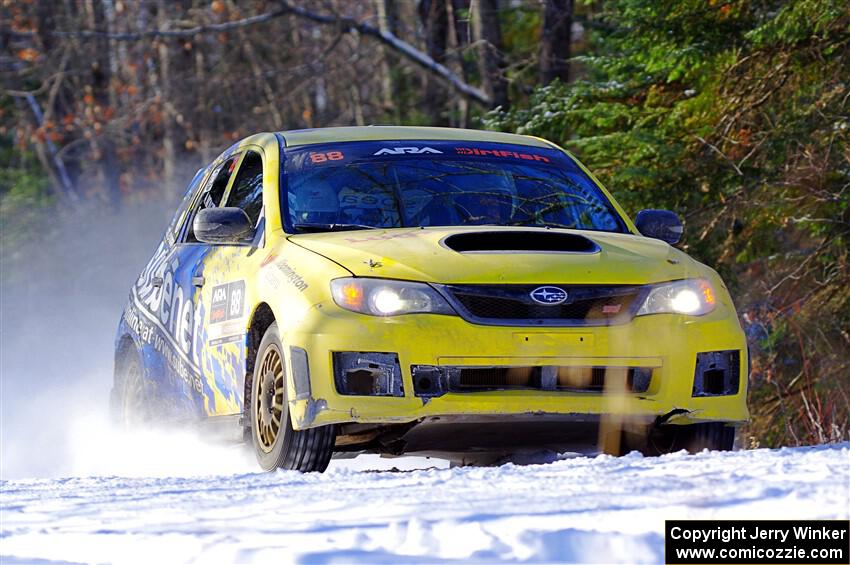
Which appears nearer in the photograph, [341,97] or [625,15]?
[625,15]

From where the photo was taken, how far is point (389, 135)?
779cm

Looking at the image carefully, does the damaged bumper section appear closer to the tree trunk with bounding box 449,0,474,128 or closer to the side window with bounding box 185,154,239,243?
the side window with bounding box 185,154,239,243

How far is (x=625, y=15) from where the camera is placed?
41.7ft

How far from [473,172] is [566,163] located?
25.9 inches

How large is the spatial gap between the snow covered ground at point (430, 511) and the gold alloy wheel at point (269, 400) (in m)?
0.76

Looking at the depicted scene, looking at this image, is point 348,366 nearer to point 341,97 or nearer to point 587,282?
point 587,282

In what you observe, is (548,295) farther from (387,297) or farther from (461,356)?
(387,297)

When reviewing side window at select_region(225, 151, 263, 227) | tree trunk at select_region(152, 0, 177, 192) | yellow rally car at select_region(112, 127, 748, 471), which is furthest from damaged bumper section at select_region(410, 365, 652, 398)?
tree trunk at select_region(152, 0, 177, 192)

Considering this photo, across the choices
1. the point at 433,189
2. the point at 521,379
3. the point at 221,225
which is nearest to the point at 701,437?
the point at 521,379

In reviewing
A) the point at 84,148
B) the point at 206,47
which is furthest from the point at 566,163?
the point at 84,148

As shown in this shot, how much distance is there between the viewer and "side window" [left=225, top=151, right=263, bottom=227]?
7.43 metres

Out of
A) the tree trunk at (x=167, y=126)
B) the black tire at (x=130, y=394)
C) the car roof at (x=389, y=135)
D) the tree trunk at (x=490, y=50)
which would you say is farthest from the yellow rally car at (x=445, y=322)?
the tree trunk at (x=167, y=126)

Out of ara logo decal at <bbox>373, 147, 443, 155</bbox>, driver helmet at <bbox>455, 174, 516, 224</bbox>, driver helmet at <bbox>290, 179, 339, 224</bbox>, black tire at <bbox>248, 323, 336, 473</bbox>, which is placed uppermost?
ara logo decal at <bbox>373, 147, 443, 155</bbox>
